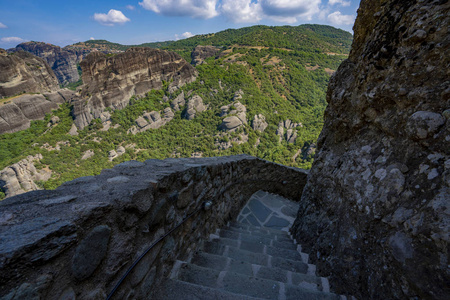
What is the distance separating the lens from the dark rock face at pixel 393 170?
96 cm

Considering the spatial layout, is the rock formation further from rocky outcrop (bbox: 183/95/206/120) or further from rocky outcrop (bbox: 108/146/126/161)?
rocky outcrop (bbox: 183/95/206/120)

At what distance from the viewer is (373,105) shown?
1.78 meters

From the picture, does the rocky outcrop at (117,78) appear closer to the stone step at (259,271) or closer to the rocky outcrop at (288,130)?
the rocky outcrop at (288,130)

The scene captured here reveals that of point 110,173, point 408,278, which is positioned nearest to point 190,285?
point 110,173

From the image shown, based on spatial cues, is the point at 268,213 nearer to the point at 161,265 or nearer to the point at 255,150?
the point at 161,265

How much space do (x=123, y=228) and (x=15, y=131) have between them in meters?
35.8

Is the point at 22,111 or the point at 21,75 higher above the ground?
the point at 21,75

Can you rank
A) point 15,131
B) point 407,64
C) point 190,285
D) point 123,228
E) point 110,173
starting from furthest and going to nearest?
point 15,131, point 110,173, point 407,64, point 190,285, point 123,228

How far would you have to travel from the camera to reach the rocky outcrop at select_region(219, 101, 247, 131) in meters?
32.4

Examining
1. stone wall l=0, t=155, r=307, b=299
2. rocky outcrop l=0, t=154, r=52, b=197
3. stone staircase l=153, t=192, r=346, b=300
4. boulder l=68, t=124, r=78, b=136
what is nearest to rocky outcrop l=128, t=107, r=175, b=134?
boulder l=68, t=124, r=78, b=136

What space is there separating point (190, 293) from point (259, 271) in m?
0.76

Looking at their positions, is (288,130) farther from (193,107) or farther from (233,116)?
(193,107)

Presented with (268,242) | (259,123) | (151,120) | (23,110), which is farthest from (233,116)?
(268,242)

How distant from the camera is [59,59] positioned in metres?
75.5
